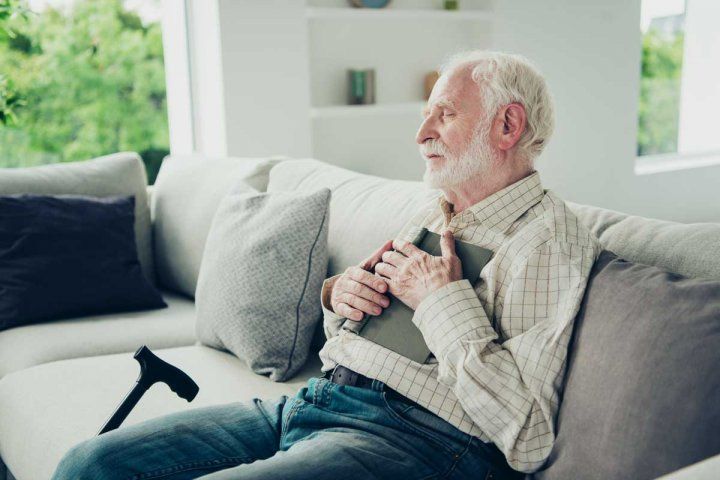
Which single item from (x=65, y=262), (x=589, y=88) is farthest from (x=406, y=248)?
(x=589, y=88)

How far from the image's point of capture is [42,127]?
377 centimetres

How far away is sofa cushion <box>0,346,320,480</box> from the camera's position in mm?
1774

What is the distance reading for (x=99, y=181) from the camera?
285 centimetres

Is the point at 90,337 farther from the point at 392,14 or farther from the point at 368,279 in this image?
the point at 392,14

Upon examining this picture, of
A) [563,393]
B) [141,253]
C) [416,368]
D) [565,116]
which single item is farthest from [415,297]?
[565,116]

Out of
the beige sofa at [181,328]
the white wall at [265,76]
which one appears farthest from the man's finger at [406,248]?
the white wall at [265,76]

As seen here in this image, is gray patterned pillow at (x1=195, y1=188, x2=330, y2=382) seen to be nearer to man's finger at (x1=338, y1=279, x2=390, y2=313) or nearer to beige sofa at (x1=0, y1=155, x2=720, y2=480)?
beige sofa at (x1=0, y1=155, x2=720, y2=480)

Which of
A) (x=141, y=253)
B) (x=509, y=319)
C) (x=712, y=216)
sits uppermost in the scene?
(x=509, y=319)

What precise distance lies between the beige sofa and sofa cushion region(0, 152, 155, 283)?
7 cm

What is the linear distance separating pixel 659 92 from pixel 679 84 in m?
0.20

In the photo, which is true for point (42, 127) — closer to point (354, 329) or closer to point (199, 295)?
point (199, 295)

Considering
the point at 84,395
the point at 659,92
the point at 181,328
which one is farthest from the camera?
the point at 659,92

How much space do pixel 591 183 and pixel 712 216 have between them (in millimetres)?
1241

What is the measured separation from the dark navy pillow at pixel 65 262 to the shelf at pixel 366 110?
62.3 inches
